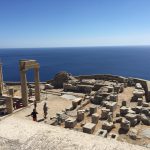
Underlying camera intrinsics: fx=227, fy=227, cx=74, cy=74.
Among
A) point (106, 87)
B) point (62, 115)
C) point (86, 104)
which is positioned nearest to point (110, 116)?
point (62, 115)

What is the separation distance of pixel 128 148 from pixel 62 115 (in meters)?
8.02

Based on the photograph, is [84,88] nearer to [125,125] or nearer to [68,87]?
[68,87]

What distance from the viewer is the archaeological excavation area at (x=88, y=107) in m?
13.8

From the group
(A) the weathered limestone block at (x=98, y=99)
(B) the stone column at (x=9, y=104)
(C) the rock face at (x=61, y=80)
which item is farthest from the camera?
(C) the rock face at (x=61, y=80)

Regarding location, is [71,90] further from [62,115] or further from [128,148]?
[128,148]

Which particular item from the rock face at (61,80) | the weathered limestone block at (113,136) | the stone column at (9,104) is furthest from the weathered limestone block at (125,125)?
the rock face at (61,80)

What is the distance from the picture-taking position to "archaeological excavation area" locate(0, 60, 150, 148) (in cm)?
1380

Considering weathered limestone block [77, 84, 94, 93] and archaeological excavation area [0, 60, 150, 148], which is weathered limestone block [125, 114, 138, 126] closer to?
archaeological excavation area [0, 60, 150, 148]

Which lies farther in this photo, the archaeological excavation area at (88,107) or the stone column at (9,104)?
the stone column at (9,104)

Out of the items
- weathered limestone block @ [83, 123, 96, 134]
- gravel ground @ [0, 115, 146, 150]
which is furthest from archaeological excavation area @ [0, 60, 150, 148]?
gravel ground @ [0, 115, 146, 150]

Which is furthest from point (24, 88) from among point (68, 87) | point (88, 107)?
point (68, 87)

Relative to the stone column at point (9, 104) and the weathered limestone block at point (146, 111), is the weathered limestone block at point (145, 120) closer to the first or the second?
the weathered limestone block at point (146, 111)

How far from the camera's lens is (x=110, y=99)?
1980 cm

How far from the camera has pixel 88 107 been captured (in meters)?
19.1
